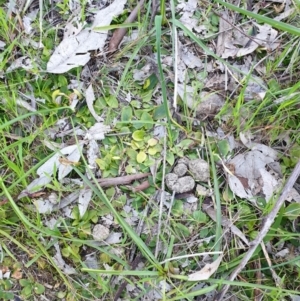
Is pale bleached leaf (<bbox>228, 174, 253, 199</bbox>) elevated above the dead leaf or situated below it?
above

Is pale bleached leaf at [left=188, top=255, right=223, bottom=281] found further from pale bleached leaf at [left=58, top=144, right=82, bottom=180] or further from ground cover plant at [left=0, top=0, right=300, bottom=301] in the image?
pale bleached leaf at [left=58, top=144, right=82, bottom=180]

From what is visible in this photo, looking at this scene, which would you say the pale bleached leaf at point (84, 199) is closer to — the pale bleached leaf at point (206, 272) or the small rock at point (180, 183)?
the small rock at point (180, 183)

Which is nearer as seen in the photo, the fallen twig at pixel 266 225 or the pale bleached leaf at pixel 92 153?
the fallen twig at pixel 266 225

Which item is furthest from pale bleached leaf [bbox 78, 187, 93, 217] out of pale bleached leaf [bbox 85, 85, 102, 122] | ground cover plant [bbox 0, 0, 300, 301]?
pale bleached leaf [bbox 85, 85, 102, 122]

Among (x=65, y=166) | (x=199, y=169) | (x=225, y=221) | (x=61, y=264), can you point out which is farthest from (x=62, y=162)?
(x=225, y=221)

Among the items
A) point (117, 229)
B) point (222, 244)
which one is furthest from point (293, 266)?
point (117, 229)

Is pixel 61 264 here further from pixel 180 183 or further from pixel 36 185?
pixel 180 183

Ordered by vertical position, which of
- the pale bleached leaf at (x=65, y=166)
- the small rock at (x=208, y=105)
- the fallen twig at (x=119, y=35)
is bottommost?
the pale bleached leaf at (x=65, y=166)

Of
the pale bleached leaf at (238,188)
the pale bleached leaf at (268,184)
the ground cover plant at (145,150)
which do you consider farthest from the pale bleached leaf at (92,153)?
the pale bleached leaf at (268,184)
